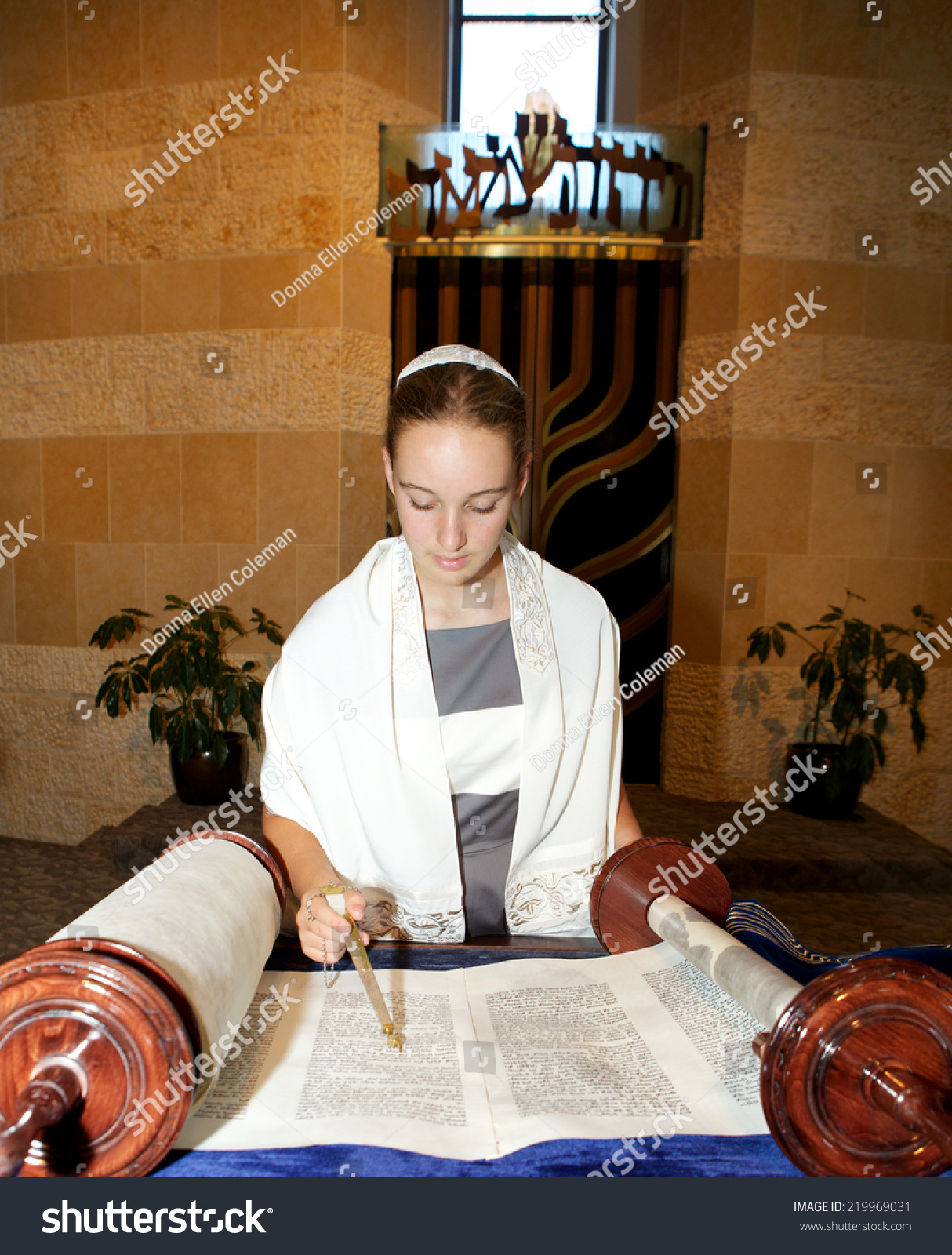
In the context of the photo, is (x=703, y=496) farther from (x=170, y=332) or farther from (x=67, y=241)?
(x=67, y=241)

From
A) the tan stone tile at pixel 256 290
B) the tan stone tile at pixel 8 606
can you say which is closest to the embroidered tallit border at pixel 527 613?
the tan stone tile at pixel 256 290

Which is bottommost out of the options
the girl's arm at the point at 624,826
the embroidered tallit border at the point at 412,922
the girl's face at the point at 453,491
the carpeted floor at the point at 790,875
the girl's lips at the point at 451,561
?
the carpeted floor at the point at 790,875

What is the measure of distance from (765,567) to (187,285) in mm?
3406

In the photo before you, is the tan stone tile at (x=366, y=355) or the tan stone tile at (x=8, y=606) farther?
the tan stone tile at (x=8, y=606)

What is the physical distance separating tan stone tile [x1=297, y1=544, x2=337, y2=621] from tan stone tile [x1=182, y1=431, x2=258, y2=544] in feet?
1.05

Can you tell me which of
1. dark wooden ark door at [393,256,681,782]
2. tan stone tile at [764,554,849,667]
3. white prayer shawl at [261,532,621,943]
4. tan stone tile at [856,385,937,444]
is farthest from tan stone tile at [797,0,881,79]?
white prayer shawl at [261,532,621,943]

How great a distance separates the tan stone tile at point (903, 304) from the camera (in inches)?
171

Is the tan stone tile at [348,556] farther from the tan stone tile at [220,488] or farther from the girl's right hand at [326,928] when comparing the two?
the girl's right hand at [326,928]

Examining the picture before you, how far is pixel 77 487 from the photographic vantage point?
15.3 feet

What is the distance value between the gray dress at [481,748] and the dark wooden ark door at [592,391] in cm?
301

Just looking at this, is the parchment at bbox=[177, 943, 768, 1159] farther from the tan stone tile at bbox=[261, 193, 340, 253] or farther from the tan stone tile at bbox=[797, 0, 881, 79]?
the tan stone tile at bbox=[797, 0, 881, 79]

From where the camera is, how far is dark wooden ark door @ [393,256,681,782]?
467cm

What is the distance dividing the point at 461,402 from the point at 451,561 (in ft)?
0.86

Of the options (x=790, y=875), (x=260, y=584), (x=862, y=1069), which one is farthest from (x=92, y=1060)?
(x=260, y=584)
